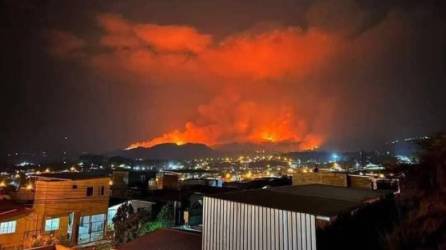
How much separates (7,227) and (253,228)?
15874 millimetres

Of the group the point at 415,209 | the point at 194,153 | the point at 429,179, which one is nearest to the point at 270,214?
the point at 415,209

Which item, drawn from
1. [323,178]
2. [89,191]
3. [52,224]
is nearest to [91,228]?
[89,191]

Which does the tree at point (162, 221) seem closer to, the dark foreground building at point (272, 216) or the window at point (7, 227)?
the window at point (7, 227)

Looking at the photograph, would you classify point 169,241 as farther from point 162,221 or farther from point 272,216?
point 162,221

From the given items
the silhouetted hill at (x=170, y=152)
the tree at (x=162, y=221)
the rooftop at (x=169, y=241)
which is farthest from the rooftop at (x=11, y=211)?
the silhouetted hill at (x=170, y=152)

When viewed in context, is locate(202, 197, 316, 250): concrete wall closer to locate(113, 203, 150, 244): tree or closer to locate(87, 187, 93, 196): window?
locate(113, 203, 150, 244): tree

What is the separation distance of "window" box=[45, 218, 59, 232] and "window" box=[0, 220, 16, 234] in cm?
232

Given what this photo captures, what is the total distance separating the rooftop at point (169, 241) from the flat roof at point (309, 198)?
355 centimetres

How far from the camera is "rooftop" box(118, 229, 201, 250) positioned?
10949mm

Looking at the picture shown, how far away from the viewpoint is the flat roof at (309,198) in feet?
22.0

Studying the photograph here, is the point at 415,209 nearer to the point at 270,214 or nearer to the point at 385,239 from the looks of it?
the point at 385,239

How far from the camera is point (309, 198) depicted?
7926mm

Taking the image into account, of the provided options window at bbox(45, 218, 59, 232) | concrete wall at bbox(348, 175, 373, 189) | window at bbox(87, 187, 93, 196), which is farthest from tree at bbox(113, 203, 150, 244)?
concrete wall at bbox(348, 175, 373, 189)

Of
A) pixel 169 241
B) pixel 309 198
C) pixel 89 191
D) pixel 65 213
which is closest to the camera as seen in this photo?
pixel 309 198
